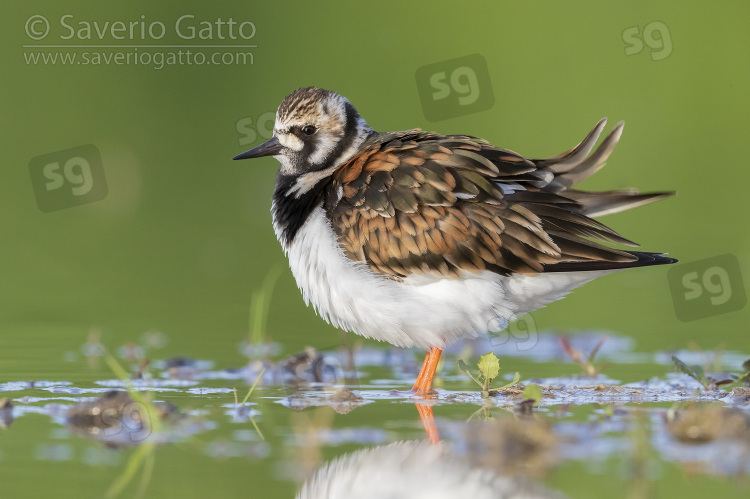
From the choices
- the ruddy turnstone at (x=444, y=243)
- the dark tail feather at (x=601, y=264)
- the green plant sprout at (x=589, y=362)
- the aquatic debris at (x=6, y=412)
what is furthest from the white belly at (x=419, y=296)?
the aquatic debris at (x=6, y=412)

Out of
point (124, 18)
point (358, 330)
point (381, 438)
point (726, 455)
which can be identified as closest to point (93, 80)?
point (124, 18)

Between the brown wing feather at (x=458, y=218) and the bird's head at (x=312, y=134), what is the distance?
101 centimetres

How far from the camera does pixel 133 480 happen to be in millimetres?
4461

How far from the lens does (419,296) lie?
7027 mm

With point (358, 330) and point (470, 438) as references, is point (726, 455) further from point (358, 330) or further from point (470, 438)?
point (358, 330)

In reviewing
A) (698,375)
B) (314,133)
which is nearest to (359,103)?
(314,133)

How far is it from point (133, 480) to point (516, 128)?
1190 centimetres

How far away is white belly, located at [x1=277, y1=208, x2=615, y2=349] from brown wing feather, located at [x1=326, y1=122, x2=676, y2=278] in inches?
3.6

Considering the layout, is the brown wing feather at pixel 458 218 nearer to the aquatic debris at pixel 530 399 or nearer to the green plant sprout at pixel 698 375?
the green plant sprout at pixel 698 375

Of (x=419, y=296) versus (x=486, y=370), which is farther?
(x=419, y=296)

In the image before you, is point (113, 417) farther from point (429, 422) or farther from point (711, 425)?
point (711, 425)

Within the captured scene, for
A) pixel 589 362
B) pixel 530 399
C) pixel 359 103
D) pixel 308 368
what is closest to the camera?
pixel 530 399

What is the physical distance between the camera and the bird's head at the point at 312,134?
8211 mm

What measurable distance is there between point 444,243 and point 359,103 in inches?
359
